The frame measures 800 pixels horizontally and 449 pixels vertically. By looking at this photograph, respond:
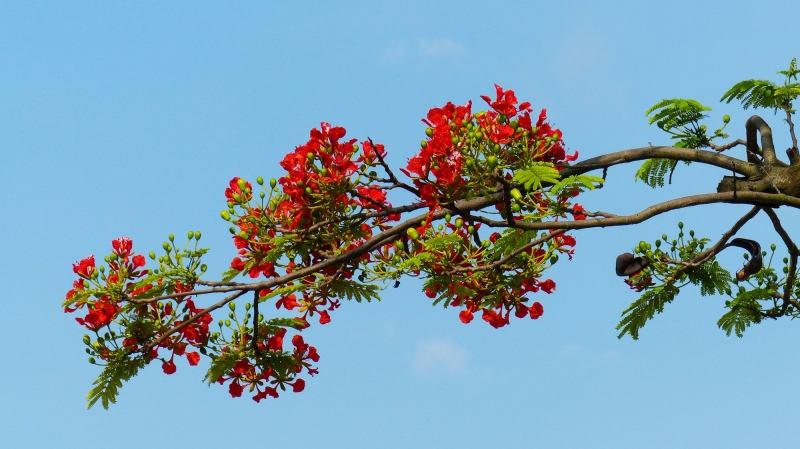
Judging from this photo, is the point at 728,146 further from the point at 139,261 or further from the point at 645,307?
the point at 139,261

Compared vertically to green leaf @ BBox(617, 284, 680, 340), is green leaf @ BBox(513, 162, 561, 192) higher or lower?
lower

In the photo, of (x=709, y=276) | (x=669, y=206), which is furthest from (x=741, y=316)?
(x=669, y=206)

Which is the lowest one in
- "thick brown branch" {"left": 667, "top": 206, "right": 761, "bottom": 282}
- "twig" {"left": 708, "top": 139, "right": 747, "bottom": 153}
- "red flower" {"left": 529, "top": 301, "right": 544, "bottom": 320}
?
"red flower" {"left": 529, "top": 301, "right": 544, "bottom": 320}

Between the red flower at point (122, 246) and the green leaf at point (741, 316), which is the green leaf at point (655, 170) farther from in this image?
the red flower at point (122, 246)

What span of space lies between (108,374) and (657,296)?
175 inches

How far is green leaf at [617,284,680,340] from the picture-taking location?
7930mm

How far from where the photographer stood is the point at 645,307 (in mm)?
7988

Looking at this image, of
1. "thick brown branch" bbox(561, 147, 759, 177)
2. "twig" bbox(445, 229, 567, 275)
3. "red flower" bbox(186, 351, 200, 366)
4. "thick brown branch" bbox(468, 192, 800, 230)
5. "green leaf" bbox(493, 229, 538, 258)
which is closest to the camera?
"thick brown branch" bbox(468, 192, 800, 230)

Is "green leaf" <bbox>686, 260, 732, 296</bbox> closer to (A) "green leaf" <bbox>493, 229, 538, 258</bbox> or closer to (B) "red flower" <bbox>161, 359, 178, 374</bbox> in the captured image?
(A) "green leaf" <bbox>493, 229, 538, 258</bbox>

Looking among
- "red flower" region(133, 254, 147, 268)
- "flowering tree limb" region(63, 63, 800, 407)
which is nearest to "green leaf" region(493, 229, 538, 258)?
"flowering tree limb" region(63, 63, 800, 407)

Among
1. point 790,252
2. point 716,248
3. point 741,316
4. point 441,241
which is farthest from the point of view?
point 741,316

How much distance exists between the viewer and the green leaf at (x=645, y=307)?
7.93 metres

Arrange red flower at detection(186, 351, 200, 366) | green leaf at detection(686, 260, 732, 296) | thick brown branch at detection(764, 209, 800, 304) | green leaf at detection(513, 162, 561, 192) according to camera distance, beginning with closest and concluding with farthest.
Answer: green leaf at detection(513, 162, 561, 192), red flower at detection(186, 351, 200, 366), thick brown branch at detection(764, 209, 800, 304), green leaf at detection(686, 260, 732, 296)

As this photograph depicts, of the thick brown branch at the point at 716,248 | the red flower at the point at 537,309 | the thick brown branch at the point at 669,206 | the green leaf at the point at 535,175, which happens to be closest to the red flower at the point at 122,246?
the thick brown branch at the point at 669,206
